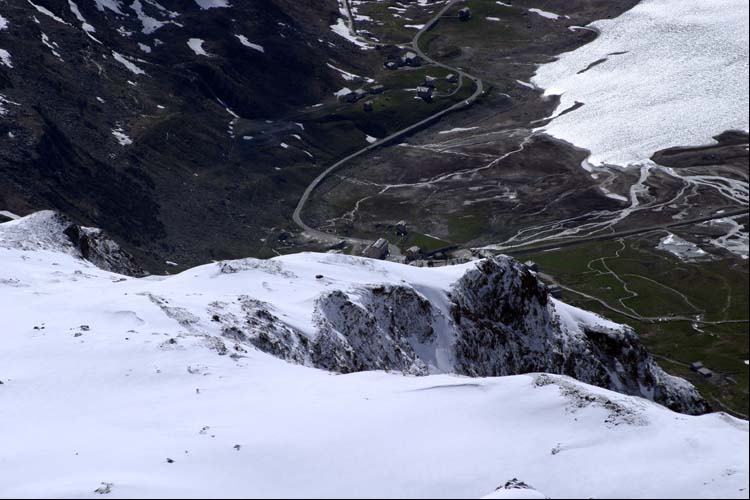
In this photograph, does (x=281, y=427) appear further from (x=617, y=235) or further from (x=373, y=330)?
(x=617, y=235)

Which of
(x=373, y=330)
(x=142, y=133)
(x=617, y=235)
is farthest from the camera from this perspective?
(x=142, y=133)

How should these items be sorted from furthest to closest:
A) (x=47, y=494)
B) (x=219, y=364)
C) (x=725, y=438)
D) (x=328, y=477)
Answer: (x=219, y=364), (x=725, y=438), (x=328, y=477), (x=47, y=494)

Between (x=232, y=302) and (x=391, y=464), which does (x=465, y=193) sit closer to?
(x=232, y=302)

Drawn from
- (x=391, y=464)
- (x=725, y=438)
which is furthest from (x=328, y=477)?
(x=725, y=438)

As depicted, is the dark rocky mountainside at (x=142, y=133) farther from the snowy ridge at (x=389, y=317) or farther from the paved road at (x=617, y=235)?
the snowy ridge at (x=389, y=317)

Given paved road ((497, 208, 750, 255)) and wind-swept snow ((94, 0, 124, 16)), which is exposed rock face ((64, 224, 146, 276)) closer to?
paved road ((497, 208, 750, 255))

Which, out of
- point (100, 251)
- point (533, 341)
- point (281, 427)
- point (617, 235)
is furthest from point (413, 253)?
point (281, 427)
